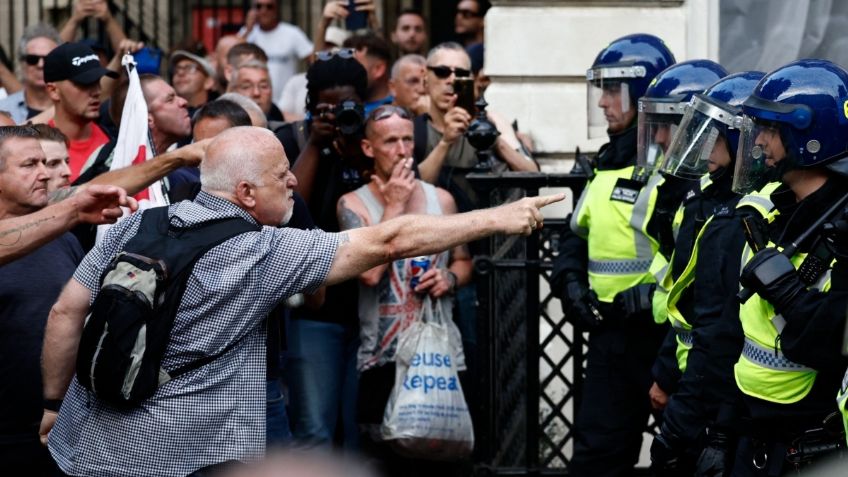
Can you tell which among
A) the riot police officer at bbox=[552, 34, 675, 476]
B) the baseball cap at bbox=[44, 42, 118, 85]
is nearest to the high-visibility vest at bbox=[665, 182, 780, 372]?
the riot police officer at bbox=[552, 34, 675, 476]

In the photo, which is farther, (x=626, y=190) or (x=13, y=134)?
(x=626, y=190)

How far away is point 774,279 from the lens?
4.76m

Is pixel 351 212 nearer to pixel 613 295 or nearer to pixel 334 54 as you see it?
pixel 334 54

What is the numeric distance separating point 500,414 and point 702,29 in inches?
113

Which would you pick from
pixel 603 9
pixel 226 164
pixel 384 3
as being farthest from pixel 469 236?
pixel 384 3

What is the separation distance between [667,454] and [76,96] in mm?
3677

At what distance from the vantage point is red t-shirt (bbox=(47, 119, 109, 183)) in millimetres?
7767

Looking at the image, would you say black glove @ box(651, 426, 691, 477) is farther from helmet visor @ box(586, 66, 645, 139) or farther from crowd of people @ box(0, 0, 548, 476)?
helmet visor @ box(586, 66, 645, 139)

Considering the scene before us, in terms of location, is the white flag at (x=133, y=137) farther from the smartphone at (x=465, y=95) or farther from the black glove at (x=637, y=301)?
the black glove at (x=637, y=301)

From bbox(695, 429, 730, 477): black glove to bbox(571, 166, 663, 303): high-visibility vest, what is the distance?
149 cm

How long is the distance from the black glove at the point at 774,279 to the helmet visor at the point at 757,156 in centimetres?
37

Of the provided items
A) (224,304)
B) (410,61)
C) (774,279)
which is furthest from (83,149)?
(774,279)

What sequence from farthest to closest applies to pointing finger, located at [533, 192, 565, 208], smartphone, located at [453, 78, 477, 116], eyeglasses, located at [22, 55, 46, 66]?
1. eyeglasses, located at [22, 55, 46, 66]
2. smartphone, located at [453, 78, 477, 116]
3. pointing finger, located at [533, 192, 565, 208]

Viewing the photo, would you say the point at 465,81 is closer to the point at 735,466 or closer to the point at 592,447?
the point at 592,447
